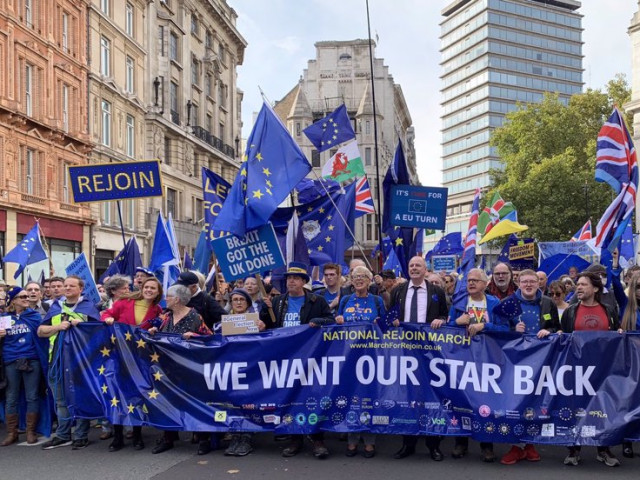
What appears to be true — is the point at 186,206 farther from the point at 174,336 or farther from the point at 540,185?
the point at 174,336

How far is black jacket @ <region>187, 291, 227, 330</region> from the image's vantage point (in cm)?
829

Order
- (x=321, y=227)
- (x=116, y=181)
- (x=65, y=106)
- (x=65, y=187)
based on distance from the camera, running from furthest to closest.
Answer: (x=65, y=106)
(x=65, y=187)
(x=321, y=227)
(x=116, y=181)

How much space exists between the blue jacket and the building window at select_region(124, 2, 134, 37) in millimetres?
32135

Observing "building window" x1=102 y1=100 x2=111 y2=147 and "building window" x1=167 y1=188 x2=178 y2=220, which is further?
"building window" x1=167 y1=188 x2=178 y2=220

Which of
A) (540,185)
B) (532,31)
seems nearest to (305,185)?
(540,185)

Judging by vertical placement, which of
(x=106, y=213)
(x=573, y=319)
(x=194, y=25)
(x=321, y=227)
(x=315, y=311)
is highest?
(x=194, y=25)

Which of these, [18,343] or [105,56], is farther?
[105,56]

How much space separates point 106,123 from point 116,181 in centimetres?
2329

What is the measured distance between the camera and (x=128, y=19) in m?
36.2

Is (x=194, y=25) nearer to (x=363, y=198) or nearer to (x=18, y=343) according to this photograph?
(x=363, y=198)

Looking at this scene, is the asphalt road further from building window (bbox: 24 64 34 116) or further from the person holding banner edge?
building window (bbox: 24 64 34 116)

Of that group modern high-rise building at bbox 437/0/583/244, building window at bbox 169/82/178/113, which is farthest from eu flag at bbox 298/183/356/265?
modern high-rise building at bbox 437/0/583/244

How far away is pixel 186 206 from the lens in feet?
139

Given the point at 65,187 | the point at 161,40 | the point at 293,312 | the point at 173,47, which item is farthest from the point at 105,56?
the point at 293,312
